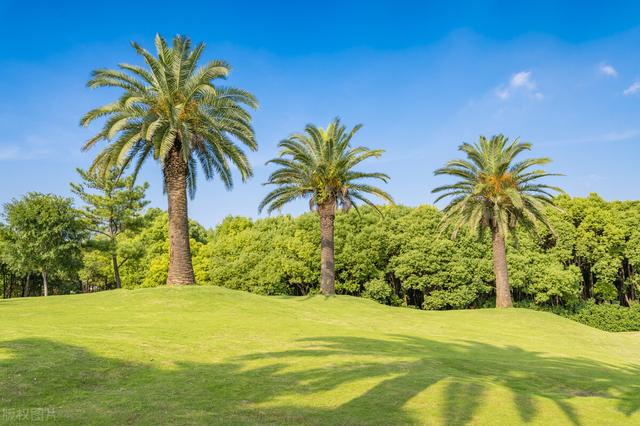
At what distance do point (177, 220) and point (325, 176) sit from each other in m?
11.1

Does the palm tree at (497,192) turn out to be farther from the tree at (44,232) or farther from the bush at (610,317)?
the tree at (44,232)

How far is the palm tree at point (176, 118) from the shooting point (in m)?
23.0

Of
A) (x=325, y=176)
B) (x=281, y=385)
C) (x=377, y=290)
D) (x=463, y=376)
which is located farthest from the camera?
(x=377, y=290)

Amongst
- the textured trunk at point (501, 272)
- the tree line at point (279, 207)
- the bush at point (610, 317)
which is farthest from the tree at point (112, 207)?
the bush at point (610, 317)

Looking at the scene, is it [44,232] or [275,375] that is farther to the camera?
[44,232]

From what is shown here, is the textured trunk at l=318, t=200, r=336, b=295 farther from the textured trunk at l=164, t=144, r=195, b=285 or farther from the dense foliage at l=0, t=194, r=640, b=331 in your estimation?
the dense foliage at l=0, t=194, r=640, b=331

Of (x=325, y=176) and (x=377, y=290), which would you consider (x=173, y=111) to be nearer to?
(x=325, y=176)

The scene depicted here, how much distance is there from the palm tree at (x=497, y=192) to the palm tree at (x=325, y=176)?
18.4ft

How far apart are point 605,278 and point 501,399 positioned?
4596 centimetres

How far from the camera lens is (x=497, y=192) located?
3144 centimetres

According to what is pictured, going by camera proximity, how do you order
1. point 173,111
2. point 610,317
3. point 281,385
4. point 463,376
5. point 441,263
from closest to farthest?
point 281,385 < point 463,376 < point 173,111 < point 441,263 < point 610,317

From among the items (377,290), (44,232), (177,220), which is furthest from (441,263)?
(44,232)

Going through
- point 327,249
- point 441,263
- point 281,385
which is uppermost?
point 327,249

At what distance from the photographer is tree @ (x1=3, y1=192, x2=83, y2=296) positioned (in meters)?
36.7
